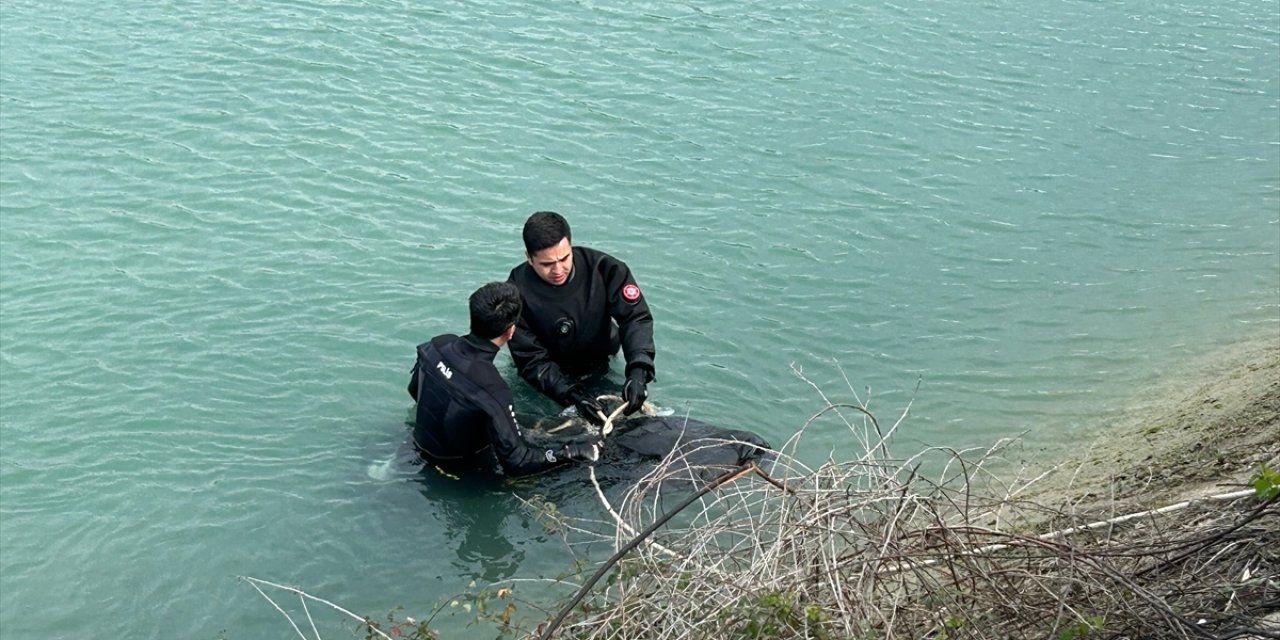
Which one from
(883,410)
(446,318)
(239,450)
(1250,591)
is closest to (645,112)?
(446,318)

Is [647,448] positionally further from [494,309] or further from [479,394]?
[494,309]

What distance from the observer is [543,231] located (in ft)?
22.0

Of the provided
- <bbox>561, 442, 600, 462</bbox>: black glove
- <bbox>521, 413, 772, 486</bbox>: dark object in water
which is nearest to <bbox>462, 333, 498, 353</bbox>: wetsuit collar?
<bbox>561, 442, 600, 462</bbox>: black glove

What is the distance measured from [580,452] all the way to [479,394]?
2.27ft

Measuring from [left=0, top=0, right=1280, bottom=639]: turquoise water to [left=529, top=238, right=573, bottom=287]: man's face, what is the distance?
1.29m

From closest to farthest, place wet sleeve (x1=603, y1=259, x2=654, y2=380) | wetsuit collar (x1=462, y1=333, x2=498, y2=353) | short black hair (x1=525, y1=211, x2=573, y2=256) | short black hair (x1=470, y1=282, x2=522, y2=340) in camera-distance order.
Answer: short black hair (x1=470, y1=282, x2=522, y2=340) → wetsuit collar (x1=462, y1=333, x2=498, y2=353) → short black hair (x1=525, y1=211, x2=573, y2=256) → wet sleeve (x1=603, y1=259, x2=654, y2=380)

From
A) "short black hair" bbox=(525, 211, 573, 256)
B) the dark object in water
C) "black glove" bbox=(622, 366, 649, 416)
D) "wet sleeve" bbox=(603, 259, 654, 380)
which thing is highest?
"short black hair" bbox=(525, 211, 573, 256)

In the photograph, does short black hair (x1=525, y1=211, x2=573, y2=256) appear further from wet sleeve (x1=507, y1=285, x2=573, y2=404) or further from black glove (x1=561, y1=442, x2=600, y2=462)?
black glove (x1=561, y1=442, x2=600, y2=462)

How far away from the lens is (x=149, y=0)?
14070 millimetres

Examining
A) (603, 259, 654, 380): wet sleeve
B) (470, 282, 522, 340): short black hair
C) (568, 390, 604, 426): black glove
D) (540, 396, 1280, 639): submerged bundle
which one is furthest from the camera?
(603, 259, 654, 380): wet sleeve

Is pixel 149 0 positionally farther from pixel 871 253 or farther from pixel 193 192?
pixel 871 253

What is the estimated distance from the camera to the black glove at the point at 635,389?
277 inches

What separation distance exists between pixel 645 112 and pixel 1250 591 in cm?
833

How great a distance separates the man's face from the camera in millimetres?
6789
